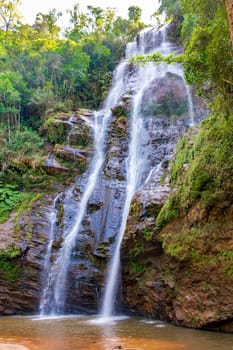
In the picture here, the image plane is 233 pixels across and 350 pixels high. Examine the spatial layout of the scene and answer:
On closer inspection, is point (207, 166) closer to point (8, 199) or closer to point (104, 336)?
point (104, 336)

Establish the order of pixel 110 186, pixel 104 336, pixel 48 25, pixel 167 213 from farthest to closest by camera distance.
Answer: pixel 48 25
pixel 110 186
pixel 167 213
pixel 104 336

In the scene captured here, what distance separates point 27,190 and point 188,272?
Result: 9.37m

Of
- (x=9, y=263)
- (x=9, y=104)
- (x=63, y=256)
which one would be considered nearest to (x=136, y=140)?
(x=63, y=256)

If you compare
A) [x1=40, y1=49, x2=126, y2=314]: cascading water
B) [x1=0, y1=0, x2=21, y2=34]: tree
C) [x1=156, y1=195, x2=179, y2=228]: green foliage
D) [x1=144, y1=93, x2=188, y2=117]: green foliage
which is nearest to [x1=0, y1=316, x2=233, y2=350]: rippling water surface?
[x1=40, y1=49, x2=126, y2=314]: cascading water

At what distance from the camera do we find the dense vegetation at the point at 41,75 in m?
17.1

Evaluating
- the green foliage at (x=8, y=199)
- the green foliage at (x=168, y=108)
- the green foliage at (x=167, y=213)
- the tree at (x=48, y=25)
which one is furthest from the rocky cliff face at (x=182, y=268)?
the tree at (x=48, y=25)

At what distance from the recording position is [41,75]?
22.9 meters

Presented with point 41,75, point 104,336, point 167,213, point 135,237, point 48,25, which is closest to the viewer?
point 104,336

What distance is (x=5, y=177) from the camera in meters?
16.5

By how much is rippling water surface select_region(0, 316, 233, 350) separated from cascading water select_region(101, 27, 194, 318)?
1.28m

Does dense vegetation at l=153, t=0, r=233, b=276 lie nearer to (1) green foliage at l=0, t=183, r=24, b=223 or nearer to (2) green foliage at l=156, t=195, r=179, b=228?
(2) green foliage at l=156, t=195, r=179, b=228

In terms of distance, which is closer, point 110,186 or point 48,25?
point 110,186

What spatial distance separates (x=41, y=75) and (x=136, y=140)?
9.91 metres

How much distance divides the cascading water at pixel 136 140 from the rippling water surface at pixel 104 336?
128 cm
